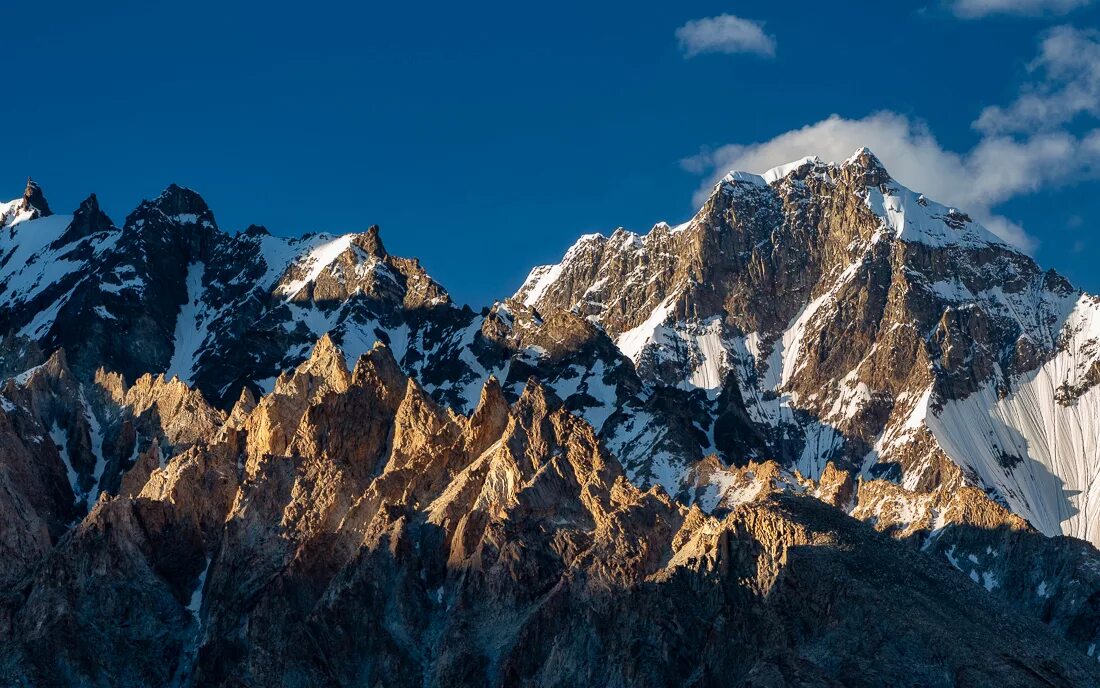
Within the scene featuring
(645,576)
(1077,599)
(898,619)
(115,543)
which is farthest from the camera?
(1077,599)

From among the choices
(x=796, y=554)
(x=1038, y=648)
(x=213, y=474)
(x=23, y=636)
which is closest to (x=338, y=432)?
(x=213, y=474)

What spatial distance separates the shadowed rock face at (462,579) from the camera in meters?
121

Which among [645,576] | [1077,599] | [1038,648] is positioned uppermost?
[1077,599]

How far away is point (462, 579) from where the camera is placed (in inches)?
5709

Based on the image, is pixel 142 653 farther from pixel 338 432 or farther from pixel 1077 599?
pixel 1077 599

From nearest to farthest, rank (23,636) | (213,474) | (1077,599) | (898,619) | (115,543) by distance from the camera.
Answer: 1. (898,619)
2. (23,636)
3. (115,543)
4. (213,474)
5. (1077,599)

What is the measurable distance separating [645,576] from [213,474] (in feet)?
154

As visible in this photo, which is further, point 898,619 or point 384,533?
point 384,533

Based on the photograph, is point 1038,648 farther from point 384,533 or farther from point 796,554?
point 384,533

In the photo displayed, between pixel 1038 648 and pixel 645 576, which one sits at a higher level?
pixel 645 576

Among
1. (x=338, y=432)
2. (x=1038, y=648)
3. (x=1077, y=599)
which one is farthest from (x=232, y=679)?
(x=1077, y=599)

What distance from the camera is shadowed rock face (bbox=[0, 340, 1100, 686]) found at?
121 metres

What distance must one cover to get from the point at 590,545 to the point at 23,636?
41.6 meters

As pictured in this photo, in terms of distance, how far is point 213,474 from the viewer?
167875 mm
